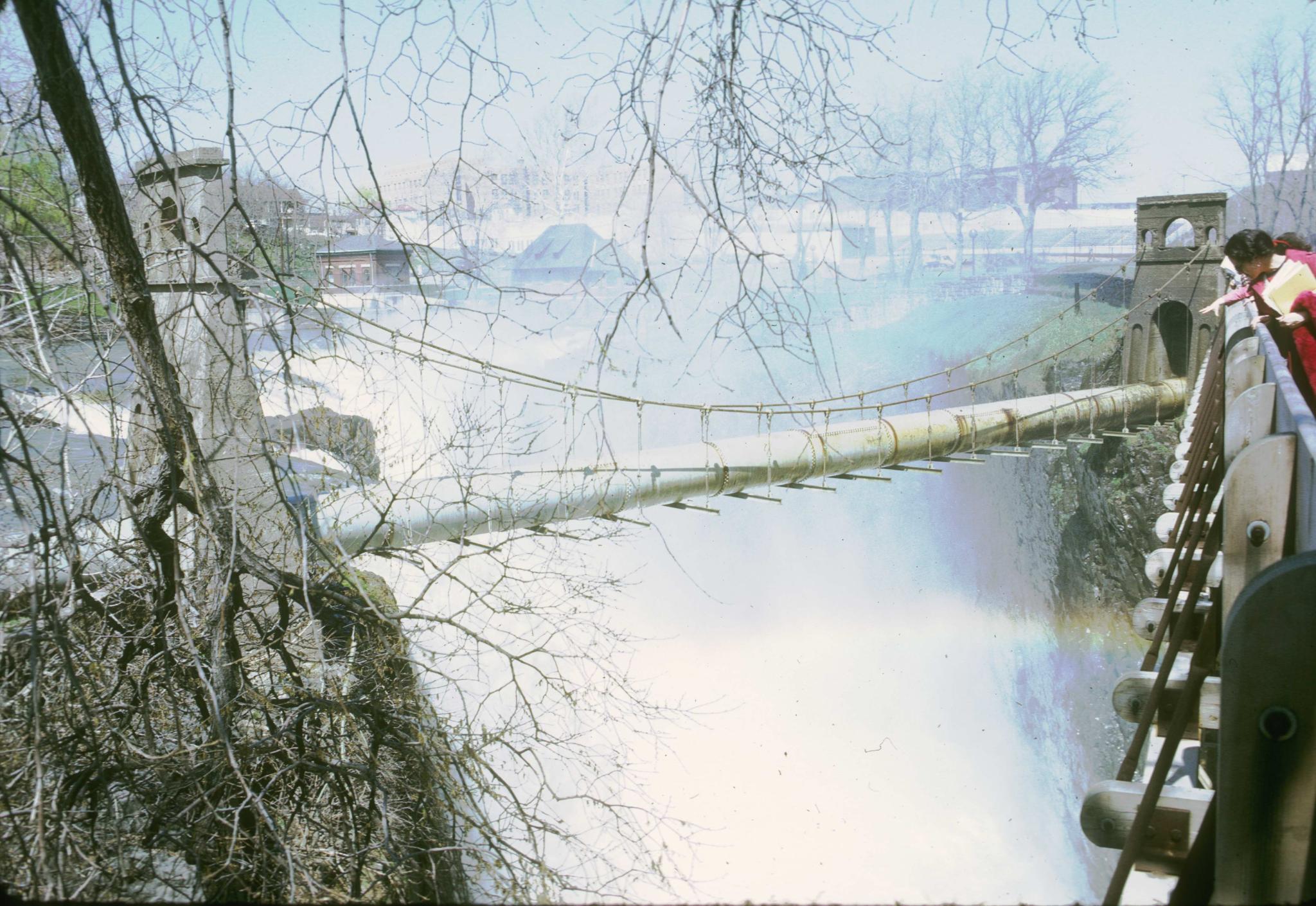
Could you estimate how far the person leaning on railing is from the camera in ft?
6.72

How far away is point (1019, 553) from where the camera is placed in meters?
9.30

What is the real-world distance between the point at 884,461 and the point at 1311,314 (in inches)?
110

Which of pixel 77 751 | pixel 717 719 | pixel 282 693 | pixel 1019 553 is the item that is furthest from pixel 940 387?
pixel 77 751

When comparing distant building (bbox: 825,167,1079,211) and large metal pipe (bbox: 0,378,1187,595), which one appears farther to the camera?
distant building (bbox: 825,167,1079,211)

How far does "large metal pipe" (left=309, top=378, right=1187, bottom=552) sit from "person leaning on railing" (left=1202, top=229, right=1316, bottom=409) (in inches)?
64.1

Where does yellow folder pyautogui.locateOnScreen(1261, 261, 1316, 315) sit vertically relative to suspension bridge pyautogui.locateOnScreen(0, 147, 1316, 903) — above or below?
above

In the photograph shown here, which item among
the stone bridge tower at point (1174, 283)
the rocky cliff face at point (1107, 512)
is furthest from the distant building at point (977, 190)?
the rocky cliff face at point (1107, 512)

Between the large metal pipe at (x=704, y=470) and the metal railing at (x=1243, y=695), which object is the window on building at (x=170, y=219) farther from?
the metal railing at (x=1243, y=695)

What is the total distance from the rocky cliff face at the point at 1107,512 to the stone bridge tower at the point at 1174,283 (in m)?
0.86

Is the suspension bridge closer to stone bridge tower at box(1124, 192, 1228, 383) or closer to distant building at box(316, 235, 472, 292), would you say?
distant building at box(316, 235, 472, 292)

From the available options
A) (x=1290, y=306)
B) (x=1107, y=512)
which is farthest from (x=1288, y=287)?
(x=1107, y=512)

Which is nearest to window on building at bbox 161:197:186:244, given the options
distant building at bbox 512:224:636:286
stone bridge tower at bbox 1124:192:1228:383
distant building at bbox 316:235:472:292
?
distant building at bbox 316:235:472:292

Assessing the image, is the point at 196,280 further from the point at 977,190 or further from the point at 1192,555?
the point at 977,190

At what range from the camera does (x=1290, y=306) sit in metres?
2.22
